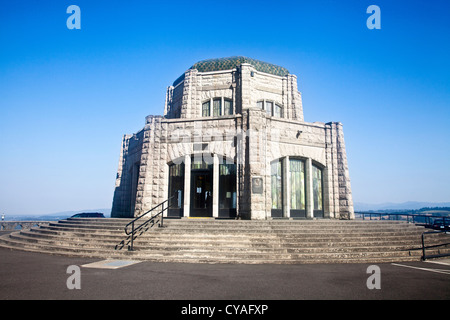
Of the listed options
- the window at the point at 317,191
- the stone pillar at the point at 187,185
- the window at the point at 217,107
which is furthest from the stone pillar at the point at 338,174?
the stone pillar at the point at 187,185

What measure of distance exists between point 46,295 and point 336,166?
1655cm

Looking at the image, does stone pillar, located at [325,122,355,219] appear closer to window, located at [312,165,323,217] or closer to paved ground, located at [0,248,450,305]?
window, located at [312,165,323,217]

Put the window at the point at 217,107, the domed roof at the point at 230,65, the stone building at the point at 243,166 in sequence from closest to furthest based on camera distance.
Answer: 1. the stone building at the point at 243,166
2. the window at the point at 217,107
3. the domed roof at the point at 230,65

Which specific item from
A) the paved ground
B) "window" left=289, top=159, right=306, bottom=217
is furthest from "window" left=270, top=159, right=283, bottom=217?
the paved ground

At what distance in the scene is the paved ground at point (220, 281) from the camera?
5.64 meters

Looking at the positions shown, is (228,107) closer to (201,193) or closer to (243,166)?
(243,166)

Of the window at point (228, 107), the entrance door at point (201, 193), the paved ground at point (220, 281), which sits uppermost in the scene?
the window at point (228, 107)

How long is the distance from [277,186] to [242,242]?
7.08 meters

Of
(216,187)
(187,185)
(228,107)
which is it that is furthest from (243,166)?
(228,107)

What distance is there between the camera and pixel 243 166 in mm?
15484

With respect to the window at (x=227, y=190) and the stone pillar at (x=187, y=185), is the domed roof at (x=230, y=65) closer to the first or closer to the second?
the stone pillar at (x=187, y=185)

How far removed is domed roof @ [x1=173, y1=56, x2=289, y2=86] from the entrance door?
29.0ft

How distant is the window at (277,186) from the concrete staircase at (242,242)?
4.02 metres
